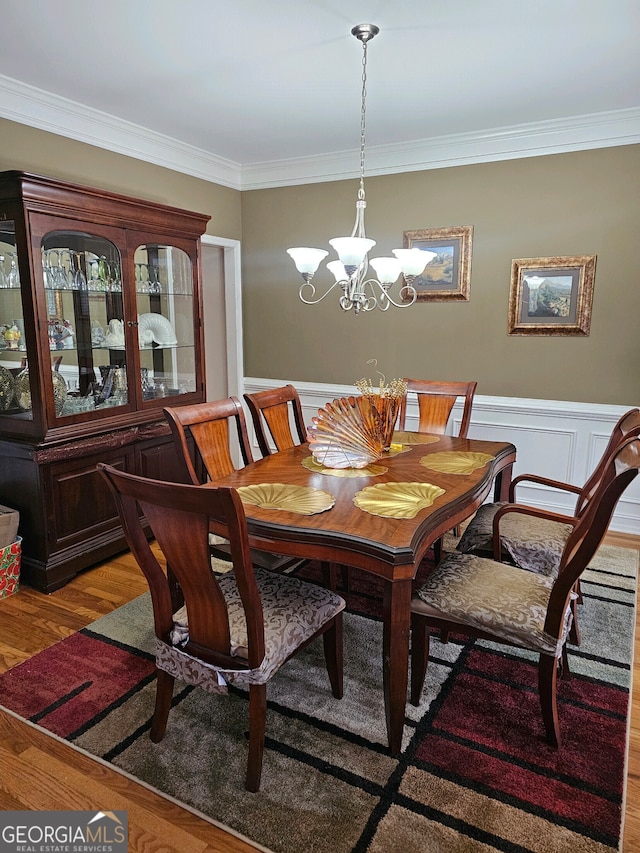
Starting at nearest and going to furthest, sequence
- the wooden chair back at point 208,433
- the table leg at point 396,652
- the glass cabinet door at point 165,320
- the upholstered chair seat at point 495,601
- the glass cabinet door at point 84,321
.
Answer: the table leg at point 396,652, the upholstered chair seat at point 495,601, the wooden chair back at point 208,433, the glass cabinet door at point 84,321, the glass cabinet door at point 165,320

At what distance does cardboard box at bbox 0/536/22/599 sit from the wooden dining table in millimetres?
1268

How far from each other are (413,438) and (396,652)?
155 cm

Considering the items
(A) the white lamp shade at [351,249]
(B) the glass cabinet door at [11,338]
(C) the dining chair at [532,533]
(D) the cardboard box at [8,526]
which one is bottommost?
(D) the cardboard box at [8,526]

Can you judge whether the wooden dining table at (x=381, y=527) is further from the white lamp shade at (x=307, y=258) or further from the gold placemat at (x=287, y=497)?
the white lamp shade at (x=307, y=258)

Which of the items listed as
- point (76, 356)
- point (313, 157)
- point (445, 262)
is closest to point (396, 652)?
point (76, 356)

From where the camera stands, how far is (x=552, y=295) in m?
3.79

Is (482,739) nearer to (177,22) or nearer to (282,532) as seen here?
(282,532)

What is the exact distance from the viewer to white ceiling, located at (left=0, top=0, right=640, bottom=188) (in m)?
2.29

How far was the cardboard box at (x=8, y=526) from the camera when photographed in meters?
2.82

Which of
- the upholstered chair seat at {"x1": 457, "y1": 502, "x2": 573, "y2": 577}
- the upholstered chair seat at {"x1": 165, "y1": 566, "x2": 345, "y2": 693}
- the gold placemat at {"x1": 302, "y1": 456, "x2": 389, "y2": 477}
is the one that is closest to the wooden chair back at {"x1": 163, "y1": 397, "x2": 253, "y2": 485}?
the gold placemat at {"x1": 302, "y1": 456, "x2": 389, "y2": 477}

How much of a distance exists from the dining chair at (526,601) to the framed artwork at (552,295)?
2.00 metres

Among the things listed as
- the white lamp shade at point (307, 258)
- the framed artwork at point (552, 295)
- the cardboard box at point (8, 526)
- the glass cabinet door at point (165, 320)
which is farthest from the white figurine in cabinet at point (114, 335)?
the framed artwork at point (552, 295)

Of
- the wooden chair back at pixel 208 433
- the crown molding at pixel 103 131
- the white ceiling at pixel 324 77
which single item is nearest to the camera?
the white ceiling at pixel 324 77

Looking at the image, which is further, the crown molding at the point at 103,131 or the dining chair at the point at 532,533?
the crown molding at the point at 103,131
